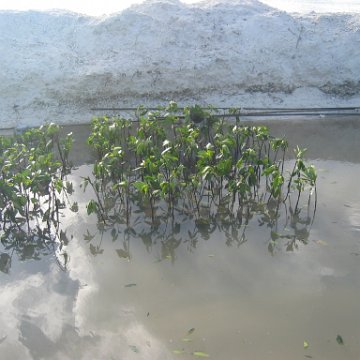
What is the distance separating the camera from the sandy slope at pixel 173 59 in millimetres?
12531

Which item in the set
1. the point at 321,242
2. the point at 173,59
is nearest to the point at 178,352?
the point at 321,242

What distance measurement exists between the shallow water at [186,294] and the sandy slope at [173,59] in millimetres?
6312

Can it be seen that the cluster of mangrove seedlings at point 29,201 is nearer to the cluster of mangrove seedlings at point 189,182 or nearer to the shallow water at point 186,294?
the shallow water at point 186,294

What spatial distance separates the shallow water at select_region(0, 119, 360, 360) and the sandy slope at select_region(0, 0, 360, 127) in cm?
631

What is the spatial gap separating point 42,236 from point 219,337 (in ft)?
11.2

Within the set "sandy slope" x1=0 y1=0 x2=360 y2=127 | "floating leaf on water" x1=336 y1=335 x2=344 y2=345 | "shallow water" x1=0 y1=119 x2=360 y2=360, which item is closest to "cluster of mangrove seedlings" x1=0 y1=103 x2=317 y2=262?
"shallow water" x1=0 y1=119 x2=360 y2=360

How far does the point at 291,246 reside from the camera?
6.35 m

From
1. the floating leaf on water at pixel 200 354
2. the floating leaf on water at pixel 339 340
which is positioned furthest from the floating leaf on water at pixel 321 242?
the floating leaf on water at pixel 200 354

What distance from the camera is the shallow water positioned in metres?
4.68

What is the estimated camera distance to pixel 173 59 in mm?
13711

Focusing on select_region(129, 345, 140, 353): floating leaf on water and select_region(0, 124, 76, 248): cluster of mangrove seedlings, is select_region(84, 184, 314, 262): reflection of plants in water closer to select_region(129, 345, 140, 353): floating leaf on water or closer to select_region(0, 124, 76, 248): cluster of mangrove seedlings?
select_region(0, 124, 76, 248): cluster of mangrove seedlings

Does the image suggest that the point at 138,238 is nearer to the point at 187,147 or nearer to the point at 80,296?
the point at 80,296

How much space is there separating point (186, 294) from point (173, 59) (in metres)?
9.94

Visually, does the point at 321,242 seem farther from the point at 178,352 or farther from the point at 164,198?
the point at 178,352
